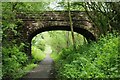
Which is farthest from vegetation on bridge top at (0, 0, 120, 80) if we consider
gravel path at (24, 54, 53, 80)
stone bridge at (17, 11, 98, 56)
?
gravel path at (24, 54, 53, 80)

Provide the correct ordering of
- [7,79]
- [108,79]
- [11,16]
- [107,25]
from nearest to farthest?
1. [108,79]
2. [7,79]
3. [11,16]
4. [107,25]

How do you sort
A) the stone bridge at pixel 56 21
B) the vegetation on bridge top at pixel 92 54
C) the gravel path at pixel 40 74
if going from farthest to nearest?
the stone bridge at pixel 56 21 < the gravel path at pixel 40 74 < the vegetation on bridge top at pixel 92 54

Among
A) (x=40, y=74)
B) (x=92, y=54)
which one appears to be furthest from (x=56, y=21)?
(x=92, y=54)

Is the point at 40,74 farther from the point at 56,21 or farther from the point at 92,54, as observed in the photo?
the point at 92,54

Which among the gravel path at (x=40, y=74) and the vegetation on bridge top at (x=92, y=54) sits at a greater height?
the vegetation on bridge top at (x=92, y=54)

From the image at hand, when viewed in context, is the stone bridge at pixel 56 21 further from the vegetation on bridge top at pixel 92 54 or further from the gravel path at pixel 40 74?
the gravel path at pixel 40 74

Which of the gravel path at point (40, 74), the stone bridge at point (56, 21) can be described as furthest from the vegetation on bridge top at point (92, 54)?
the gravel path at point (40, 74)

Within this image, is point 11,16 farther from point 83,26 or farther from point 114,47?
point 83,26

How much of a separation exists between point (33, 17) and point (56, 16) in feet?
5.28

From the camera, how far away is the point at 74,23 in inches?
770

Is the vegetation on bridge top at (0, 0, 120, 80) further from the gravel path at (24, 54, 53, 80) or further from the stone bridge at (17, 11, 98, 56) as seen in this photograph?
the gravel path at (24, 54, 53, 80)

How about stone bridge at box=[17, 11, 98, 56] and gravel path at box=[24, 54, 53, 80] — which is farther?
stone bridge at box=[17, 11, 98, 56]

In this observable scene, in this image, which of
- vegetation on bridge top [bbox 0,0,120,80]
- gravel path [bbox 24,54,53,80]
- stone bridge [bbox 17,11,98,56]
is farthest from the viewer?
stone bridge [bbox 17,11,98,56]

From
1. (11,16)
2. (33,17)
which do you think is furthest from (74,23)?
(11,16)
